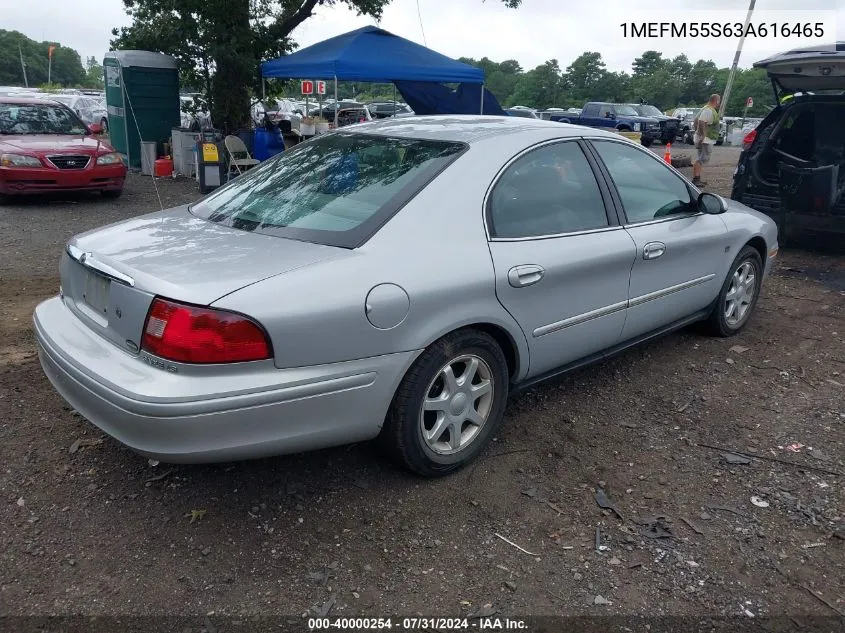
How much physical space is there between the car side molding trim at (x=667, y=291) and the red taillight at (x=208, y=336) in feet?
7.35

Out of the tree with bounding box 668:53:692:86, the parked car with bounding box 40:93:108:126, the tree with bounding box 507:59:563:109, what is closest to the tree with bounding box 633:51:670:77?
the tree with bounding box 668:53:692:86

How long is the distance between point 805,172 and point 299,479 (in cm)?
655

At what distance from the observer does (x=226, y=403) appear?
243 centimetres

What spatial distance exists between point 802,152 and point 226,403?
8.16 metres

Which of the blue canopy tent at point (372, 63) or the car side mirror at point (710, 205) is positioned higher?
the blue canopy tent at point (372, 63)

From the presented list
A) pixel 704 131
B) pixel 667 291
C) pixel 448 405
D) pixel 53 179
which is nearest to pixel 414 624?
pixel 448 405

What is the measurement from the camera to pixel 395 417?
288cm

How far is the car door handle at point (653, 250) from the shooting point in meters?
3.91

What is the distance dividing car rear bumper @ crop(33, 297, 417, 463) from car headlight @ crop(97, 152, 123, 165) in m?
8.03

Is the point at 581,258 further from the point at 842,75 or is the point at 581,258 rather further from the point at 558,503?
the point at 842,75

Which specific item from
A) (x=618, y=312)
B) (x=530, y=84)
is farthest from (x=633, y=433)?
(x=530, y=84)

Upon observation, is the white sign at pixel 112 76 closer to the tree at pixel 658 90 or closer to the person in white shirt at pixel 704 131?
the person in white shirt at pixel 704 131

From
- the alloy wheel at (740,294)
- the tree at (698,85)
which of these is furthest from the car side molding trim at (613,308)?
the tree at (698,85)

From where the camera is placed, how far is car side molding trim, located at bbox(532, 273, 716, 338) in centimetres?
341
